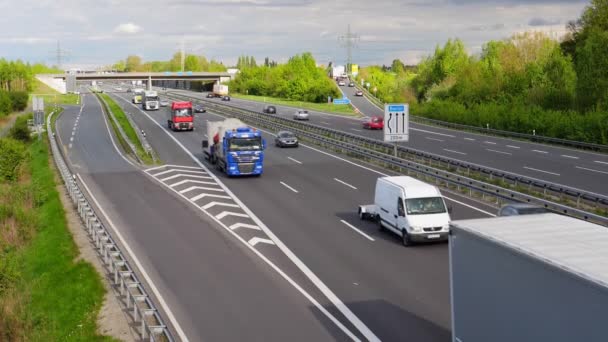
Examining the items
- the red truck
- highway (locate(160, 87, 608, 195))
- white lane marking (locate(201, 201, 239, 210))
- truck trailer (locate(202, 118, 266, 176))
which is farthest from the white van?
the red truck

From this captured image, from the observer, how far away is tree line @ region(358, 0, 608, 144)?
5903 cm

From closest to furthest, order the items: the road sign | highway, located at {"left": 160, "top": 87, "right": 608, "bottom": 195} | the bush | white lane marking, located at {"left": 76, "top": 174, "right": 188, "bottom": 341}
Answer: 1. white lane marking, located at {"left": 76, "top": 174, "right": 188, "bottom": 341}
2. highway, located at {"left": 160, "top": 87, "right": 608, "bottom": 195}
3. the road sign
4. the bush

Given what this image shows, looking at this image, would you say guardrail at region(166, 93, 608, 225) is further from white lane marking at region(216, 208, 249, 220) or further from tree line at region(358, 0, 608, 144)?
tree line at region(358, 0, 608, 144)

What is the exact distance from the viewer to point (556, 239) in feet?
34.0

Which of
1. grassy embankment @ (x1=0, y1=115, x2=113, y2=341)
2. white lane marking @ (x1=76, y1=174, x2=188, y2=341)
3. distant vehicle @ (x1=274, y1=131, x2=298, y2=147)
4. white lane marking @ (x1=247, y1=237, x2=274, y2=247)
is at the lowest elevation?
grassy embankment @ (x1=0, y1=115, x2=113, y2=341)

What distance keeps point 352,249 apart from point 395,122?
1819cm

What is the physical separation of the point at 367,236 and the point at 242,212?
6838mm

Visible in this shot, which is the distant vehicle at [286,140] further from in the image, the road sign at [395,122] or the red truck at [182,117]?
the red truck at [182,117]

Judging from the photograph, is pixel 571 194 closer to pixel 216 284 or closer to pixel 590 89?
pixel 216 284

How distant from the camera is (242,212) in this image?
2873 cm

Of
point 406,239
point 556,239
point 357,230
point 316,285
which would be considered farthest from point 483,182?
point 556,239

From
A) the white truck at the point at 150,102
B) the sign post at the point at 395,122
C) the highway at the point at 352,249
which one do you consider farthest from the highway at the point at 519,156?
the white truck at the point at 150,102

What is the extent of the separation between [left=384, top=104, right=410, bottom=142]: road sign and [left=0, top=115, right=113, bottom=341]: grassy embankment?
723 inches

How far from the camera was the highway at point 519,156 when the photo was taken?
3691 centimetres
